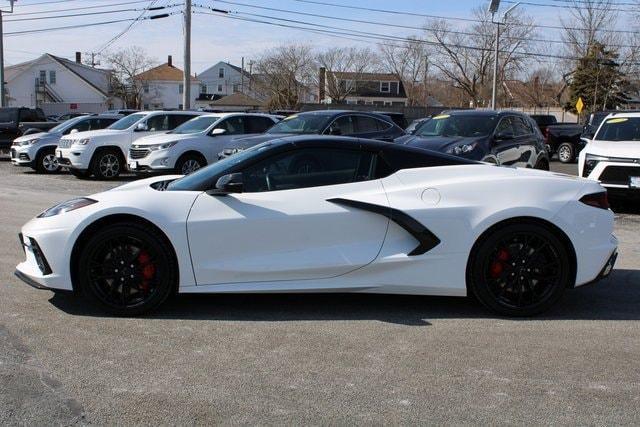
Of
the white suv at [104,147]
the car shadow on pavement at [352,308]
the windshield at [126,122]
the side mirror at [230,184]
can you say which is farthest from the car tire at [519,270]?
the windshield at [126,122]

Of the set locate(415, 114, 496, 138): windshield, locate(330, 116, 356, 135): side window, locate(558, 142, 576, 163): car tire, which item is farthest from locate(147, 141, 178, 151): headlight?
locate(558, 142, 576, 163): car tire

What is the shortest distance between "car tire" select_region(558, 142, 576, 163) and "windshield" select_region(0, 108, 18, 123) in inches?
779

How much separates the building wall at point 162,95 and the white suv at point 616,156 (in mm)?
78226

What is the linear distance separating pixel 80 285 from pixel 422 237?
104 inches

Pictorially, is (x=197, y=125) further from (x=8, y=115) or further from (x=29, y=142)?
(x=8, y=115)

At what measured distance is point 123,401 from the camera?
12.1 feet

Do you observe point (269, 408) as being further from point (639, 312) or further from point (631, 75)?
point (631, 75)

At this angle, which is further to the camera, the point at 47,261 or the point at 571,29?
the point at 571,29

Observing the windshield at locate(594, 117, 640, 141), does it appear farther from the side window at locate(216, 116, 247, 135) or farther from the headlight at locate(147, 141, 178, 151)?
the headlight at locate(147, 141, 178, 151)

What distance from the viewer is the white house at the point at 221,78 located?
103 metres

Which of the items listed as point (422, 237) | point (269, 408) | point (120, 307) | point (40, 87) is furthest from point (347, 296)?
point (40, 87)

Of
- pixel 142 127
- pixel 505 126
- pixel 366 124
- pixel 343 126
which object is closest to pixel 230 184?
pixel 505 126

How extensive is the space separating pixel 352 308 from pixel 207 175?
162 cm

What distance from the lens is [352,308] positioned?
18.0ft
